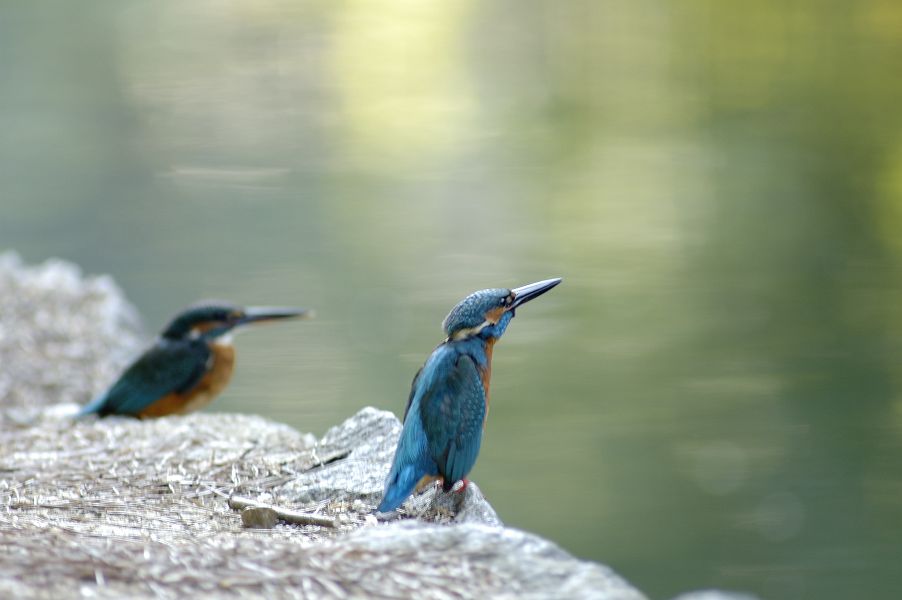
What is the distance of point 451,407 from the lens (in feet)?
7.50

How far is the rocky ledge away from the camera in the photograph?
164cm

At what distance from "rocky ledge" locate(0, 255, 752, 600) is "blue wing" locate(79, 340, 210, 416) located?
11 cm

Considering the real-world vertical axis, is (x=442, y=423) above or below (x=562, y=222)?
above

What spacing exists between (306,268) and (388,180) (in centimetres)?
204

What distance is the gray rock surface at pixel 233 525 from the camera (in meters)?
1.64

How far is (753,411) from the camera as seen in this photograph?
6797mm

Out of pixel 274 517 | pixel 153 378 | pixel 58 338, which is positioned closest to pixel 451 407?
pixel 274 517

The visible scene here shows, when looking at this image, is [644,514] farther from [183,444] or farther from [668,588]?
[183,444]

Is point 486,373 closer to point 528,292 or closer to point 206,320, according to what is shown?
point 528,292

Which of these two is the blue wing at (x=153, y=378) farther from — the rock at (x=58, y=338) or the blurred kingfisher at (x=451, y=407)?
the blurred kingfisher at (x=451, y=407)

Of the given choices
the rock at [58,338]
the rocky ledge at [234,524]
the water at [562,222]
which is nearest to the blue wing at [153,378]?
the rocky ledge at [234,524]

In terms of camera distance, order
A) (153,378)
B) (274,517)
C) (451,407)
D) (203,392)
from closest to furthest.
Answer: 1. (274,517)
2. (451,407)
3. (153,378)
4. (203,392)

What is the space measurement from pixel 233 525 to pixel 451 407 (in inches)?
Answer: 21.5

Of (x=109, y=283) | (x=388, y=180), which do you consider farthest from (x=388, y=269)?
(x=109, y=283)
